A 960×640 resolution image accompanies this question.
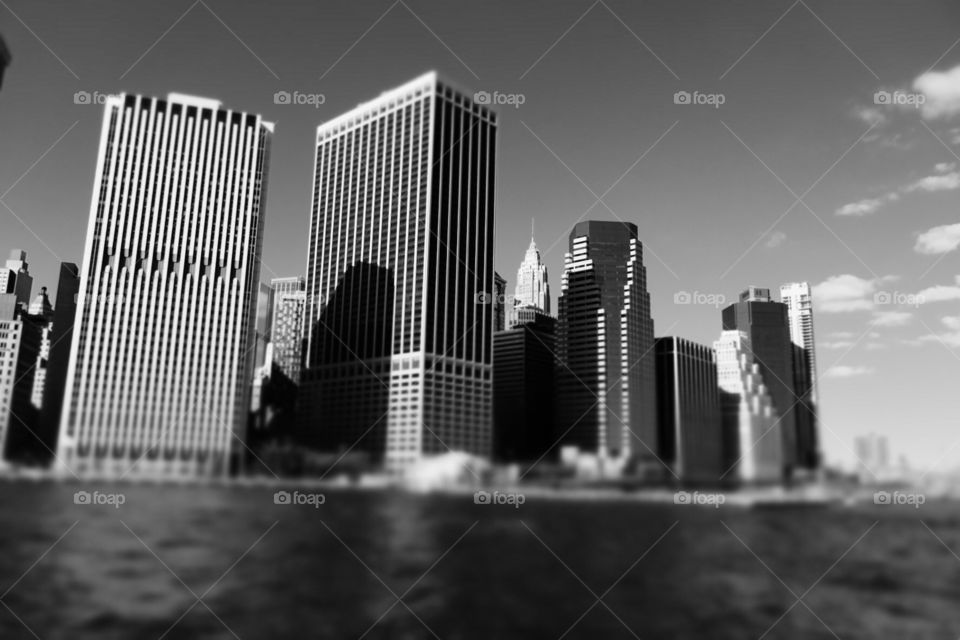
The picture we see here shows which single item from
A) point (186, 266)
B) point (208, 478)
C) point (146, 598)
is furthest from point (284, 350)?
point (146, 598)

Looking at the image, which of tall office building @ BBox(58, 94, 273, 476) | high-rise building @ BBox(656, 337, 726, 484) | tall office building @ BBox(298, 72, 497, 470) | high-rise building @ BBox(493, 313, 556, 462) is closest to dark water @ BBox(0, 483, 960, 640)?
tall office building @ BBox(58, 94, 273, 476)

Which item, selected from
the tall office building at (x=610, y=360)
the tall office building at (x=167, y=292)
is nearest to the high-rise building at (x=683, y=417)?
the tall office building at (x=610, y=360)

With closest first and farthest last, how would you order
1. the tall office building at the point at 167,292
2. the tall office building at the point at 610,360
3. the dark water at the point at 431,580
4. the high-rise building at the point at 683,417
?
the dark water at the point at 431,580 < the tall office building at the point at 167,292 < the tall office building at the point at 610,360 < the high-rise building at the point at 683,417

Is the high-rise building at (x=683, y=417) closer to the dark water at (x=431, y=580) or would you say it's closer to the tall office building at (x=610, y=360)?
the tall office building at (x=610, y=360)

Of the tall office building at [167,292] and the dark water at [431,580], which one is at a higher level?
the tall office building at [167,292]

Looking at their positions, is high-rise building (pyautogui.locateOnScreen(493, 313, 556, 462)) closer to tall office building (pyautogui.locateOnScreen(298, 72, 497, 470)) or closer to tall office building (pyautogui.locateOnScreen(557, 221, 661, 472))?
tall office building (pyautogui.locateOnScreen(557, 221, 661, 472))

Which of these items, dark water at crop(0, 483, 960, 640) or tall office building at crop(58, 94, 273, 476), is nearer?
dark water at crop(0, 483, 960, 640)

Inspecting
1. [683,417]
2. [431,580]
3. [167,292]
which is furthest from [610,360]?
[431,580]
